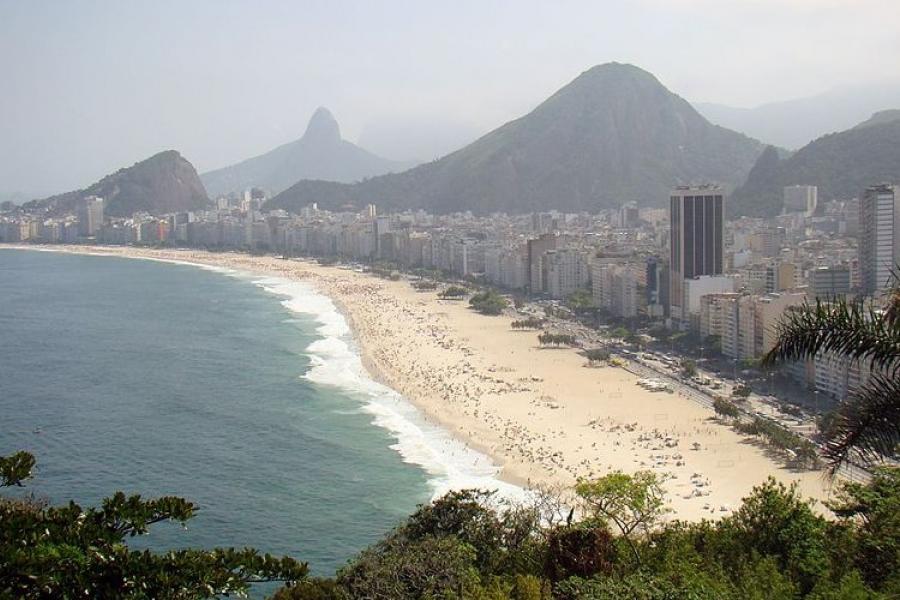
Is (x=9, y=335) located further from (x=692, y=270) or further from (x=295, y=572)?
(x=295, y=572)

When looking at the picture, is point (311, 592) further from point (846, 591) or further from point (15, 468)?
point (846, 591)

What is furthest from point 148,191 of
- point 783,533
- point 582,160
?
point 783,533

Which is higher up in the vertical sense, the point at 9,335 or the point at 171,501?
the point at 171,501

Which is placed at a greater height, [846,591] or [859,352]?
[859,352]

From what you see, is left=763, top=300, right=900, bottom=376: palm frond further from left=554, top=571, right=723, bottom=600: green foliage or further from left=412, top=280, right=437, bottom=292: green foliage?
left=412, top=280, right=437, bottom=292: green foliage

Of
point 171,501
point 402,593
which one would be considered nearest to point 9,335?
point 402,593

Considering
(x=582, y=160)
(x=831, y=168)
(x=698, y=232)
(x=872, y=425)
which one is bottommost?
(x=872, y=425)
